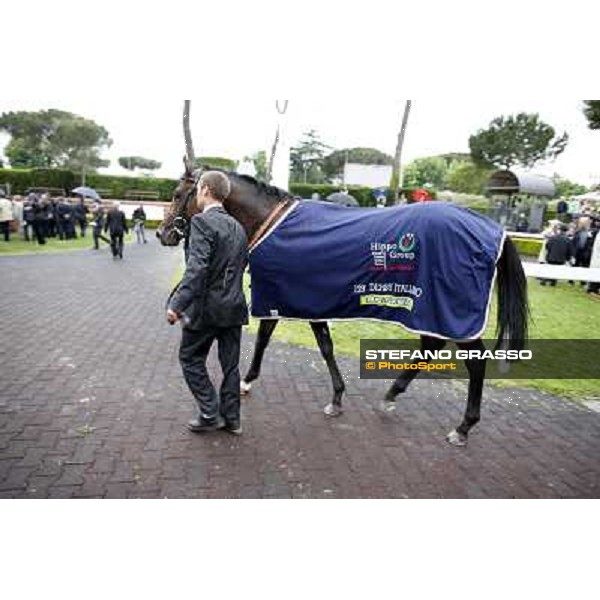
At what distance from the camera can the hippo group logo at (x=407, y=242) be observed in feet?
10.5

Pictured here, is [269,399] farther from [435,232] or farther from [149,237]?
[149,237]

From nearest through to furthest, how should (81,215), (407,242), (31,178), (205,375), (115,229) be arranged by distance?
(407,242) → (205,375) → (115,229) → (81,215) → (31,178)

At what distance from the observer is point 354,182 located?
31.6 meters

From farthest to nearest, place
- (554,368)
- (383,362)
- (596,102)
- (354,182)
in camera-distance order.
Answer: (354,182)
(554,368)
(383,362)
(596,102)

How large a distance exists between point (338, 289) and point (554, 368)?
8.38ft

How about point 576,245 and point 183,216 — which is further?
point 576,245

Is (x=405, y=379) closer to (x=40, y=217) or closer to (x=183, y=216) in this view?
(x=183, y=216)

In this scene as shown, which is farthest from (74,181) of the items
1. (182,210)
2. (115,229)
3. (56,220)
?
(182,210)

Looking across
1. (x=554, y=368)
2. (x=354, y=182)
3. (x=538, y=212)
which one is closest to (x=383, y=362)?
(x=554, y=368)

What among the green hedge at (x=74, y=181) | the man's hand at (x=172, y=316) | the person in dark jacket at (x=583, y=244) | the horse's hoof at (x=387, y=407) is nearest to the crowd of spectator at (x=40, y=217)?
the green hedge at (x=74, y=181)

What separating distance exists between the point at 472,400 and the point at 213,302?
76.9 inches

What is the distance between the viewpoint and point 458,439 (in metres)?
3.32

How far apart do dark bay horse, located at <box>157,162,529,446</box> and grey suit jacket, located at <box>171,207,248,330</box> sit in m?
0.45

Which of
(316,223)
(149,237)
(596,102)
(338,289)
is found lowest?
(149,237)
